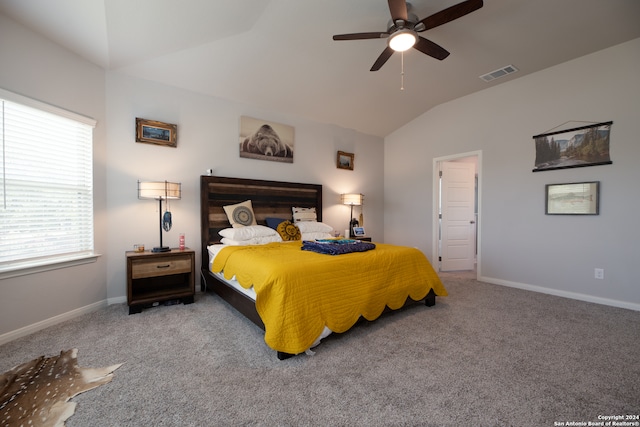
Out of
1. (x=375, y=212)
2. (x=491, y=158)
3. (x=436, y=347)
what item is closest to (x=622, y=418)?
(x=436, y=347)

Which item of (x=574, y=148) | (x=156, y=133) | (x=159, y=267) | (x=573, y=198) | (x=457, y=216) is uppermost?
(x=156, y=133)

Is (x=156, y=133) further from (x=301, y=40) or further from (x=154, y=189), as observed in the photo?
(x=301, y=40)

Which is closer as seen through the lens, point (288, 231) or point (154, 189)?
point (154, 189)

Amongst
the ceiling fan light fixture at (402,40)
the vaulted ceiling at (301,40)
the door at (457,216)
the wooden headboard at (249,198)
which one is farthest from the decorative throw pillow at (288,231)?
the door at (457,216)

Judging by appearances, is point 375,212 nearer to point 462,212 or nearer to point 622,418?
point 462,212

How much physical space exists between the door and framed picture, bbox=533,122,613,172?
1.31 meters

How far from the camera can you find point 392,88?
4094mm

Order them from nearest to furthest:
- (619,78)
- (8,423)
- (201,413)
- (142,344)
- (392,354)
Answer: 1. (8,423)
2. (201,413)
3. (392,354)
4. (142,344)
5. (619,78)

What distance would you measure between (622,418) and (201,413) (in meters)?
2.27

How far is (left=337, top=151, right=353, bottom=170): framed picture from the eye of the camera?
5059mm

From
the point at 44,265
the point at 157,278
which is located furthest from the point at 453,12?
the point at 44,265

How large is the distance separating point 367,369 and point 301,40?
130 inches

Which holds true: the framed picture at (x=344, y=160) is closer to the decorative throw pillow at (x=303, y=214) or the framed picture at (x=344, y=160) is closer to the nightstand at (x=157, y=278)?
the decorative throw pillow at (x=303, y=214)

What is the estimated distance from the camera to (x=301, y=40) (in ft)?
9.87
